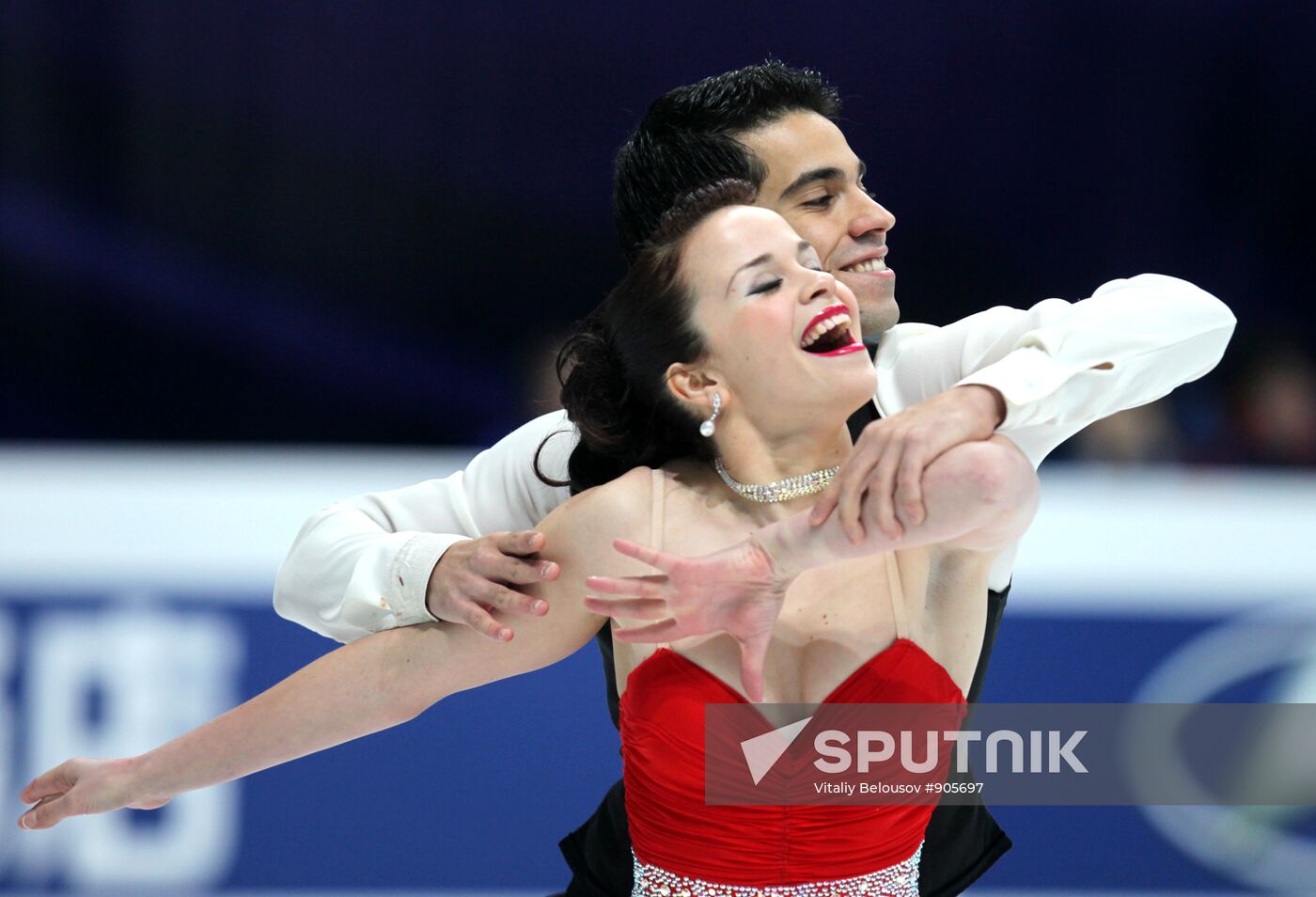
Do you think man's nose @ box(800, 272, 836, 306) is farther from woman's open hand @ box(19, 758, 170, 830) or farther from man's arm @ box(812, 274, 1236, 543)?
woman's open hand @ box(19, 758, 170, 830)

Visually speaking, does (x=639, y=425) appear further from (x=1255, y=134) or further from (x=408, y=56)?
(x=1255, y=134)

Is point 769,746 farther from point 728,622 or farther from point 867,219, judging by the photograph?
point 867,219

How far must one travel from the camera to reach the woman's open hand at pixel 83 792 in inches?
88.0

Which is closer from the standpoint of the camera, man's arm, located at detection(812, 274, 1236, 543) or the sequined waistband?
man's arm, located at detection(812, 274, 1236, 543)

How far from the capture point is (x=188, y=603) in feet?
11.1

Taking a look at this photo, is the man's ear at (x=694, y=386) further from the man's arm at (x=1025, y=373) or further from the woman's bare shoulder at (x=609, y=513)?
the man's arm at (x=1025, y=373)

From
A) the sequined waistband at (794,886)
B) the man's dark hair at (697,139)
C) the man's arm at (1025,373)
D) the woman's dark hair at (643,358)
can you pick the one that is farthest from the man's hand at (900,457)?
the man's dark hair at (697,139)

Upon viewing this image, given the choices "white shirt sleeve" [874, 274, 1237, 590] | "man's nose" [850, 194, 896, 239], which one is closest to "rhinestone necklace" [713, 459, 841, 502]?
"white shirt sleeve" [874, 274, 1237, 590]

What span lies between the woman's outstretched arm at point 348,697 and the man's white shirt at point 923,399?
0.23 ft

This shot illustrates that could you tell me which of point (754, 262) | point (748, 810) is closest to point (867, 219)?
point (754, 262)

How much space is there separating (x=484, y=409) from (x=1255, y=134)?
3.13 m

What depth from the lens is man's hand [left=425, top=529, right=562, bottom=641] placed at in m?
2.03

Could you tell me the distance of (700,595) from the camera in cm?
181

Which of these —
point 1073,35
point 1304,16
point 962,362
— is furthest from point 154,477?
point 1304,16
